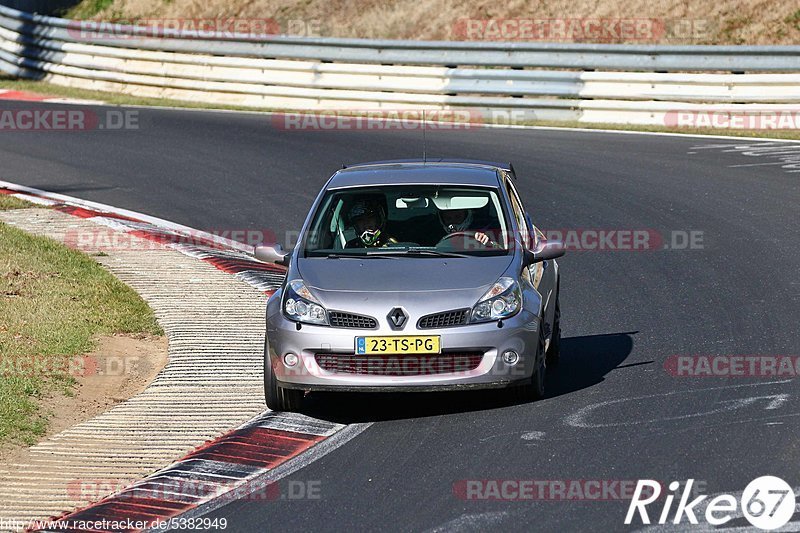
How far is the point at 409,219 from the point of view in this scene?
32.0 feet

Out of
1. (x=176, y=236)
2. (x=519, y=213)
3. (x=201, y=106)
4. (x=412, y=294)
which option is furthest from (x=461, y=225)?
(x=201, y=106)

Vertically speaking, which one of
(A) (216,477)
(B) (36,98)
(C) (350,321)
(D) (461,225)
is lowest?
(A) (216,477)

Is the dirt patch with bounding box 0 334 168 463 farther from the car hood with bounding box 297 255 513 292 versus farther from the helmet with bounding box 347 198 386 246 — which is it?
the helmet with bounding box 347 198 386 246

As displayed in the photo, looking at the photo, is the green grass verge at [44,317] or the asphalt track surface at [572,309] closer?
the asphalt track surface at [572,309]

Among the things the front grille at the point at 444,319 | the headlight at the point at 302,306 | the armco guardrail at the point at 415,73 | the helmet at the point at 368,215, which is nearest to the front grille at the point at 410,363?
the front grille at the point at 444,319

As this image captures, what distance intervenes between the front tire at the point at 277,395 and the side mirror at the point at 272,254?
816mm

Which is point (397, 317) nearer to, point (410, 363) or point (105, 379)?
point (410, 363)

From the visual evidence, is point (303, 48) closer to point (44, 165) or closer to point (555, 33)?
point (555, 33)

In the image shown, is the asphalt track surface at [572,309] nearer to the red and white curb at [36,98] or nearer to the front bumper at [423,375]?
the front bumper at [423,375]

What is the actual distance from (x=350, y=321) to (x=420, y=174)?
1851 mm

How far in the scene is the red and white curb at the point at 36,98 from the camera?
25484mm

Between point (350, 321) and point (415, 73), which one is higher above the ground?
point (415, 73)

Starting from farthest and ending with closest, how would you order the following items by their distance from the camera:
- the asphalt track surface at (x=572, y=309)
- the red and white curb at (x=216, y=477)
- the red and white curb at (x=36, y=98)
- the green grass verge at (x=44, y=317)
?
the red and white curb at (x=36, y=98)
the green grass verge at (x=44, y=317)
the asphalt track surface at (x=572, y=309)
the red and white curb at (x=216, y=477)

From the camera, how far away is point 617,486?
7.07 metres
